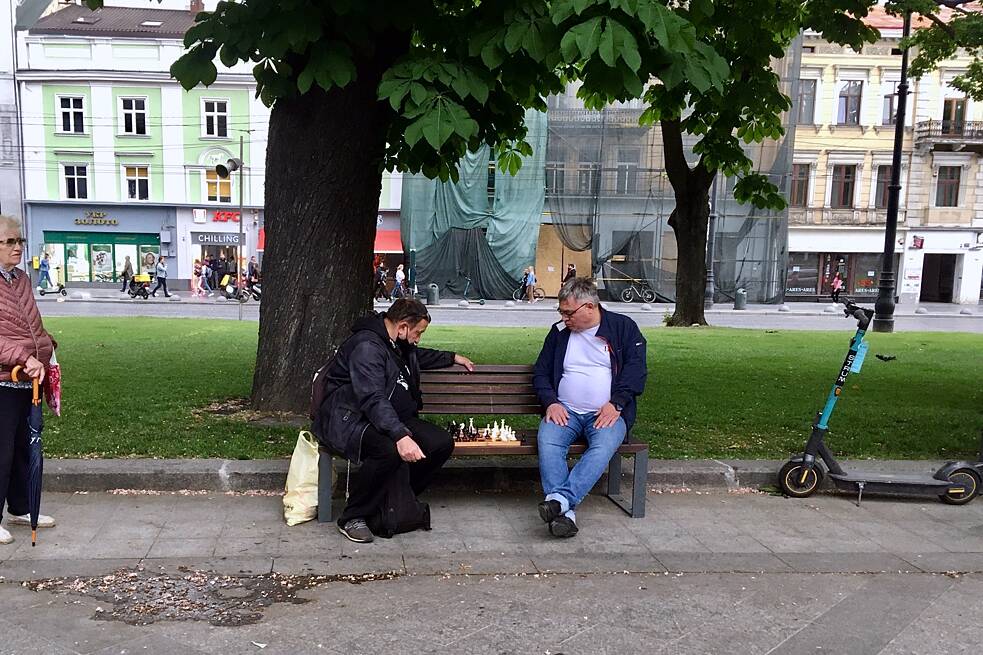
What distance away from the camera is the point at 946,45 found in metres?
14.3

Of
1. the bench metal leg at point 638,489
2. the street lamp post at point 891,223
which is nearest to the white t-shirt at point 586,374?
the bench metal leg at point 638,489

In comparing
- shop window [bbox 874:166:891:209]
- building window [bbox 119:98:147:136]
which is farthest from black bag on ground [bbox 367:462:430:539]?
shop window [bbox 874:166:891:209]

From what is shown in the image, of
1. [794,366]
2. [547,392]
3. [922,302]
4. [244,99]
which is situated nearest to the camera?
[547,392]

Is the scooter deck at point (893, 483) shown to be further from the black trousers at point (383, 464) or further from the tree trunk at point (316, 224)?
the tree trunk at point (316, 224)

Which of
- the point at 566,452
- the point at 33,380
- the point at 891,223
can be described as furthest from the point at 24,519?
the point at 891,223

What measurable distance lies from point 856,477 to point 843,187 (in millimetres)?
36261

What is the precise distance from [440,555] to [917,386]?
810cm

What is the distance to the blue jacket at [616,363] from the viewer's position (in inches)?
201

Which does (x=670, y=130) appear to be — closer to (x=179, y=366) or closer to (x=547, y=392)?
(x=179, y=366)

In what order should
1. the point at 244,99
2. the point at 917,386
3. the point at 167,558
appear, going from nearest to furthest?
the point at 167,558
the point at 917,386
the point at 244,99

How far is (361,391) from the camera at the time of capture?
177 inches

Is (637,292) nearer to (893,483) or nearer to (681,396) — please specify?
(681,396)

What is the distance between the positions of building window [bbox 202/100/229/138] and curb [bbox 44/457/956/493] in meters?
33.9

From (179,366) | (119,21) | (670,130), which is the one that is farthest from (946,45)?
(119,21)
